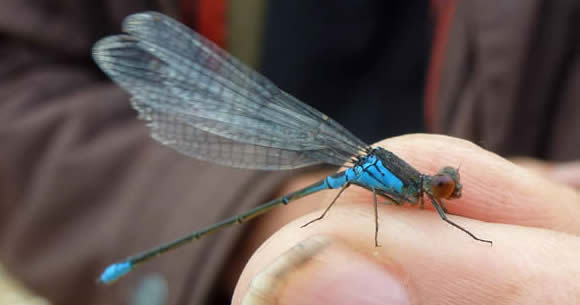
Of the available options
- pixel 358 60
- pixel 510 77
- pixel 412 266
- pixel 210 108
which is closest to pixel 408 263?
pixel 412 266

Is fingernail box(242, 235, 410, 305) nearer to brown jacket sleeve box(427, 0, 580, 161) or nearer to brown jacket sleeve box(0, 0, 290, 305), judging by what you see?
brown jacket sleeve box(0, 0, 290, 305)

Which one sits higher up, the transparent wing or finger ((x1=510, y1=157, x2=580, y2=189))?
the transparent wing

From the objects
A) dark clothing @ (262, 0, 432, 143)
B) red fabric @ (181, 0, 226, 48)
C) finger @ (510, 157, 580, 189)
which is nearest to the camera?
finger @ (510, 157, 580, 189)

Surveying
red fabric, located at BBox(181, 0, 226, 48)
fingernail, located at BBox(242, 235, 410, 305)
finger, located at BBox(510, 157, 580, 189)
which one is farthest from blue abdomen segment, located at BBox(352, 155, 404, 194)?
red fabric, located at BBox(181, 0, 226, 48)

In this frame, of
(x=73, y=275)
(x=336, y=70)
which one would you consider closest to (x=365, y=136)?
(x=336, y=70)

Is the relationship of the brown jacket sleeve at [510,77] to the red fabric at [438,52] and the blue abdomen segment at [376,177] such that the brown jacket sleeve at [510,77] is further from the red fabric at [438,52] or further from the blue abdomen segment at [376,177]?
the blue abdomen segment at [376,177]

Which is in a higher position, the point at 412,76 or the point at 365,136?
the point at 412,76

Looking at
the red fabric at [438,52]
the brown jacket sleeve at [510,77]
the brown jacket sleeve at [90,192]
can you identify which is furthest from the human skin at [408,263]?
the red fabric at [438,52]

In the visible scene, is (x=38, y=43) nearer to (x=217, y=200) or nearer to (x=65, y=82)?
(x=65, y=82)
